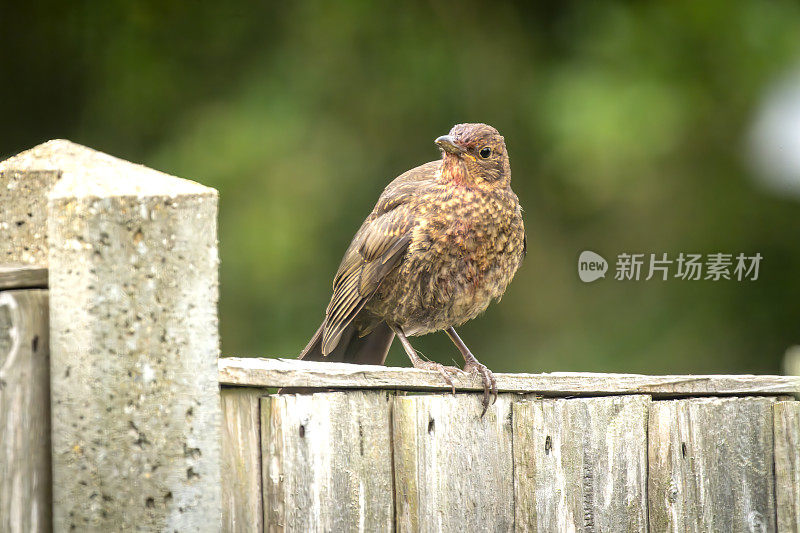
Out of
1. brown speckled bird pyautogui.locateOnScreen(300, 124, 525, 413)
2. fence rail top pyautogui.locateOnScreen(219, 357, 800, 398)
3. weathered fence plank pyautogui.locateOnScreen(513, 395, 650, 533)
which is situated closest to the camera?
fence rail top pyautogui.locateOnScreen(219, 357, 800, 398)

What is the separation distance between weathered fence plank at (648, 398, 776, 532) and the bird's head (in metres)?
1.04

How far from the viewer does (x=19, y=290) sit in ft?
4.08

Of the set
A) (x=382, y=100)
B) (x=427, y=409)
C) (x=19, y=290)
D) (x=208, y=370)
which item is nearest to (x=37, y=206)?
(x=19, y=290)

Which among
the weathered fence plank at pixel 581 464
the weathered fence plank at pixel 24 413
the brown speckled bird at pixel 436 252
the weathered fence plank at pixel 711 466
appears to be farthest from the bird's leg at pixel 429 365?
the weathered fence plank at pixel 24 413

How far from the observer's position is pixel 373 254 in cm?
269

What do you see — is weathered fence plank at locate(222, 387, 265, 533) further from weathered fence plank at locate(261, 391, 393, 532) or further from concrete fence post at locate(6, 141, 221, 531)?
concrete fence post at locate(6, 141, 221, 531)

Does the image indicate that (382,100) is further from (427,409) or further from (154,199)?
(154,199)

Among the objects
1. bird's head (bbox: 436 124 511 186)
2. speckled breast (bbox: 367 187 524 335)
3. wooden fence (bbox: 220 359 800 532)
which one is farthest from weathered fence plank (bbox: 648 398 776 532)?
bird's head (bbox: 436 124 511 186)

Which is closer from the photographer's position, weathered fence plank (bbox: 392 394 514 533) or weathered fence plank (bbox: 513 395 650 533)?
weathered fence plank (bbox: 392 394 514 533)

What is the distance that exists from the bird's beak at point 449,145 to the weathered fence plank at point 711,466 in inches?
43.5

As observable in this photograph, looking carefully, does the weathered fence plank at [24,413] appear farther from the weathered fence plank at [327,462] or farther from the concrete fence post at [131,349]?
the weathered fence plank at [327,462]

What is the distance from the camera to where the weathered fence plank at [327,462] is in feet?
4.91

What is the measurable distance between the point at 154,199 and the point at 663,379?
1.08 m

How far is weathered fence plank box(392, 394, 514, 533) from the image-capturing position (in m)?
1.65
